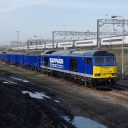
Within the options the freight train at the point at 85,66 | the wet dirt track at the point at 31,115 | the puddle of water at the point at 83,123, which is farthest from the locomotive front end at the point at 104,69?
the puddle of water at the point at 83,123

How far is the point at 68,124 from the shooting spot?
1916cm

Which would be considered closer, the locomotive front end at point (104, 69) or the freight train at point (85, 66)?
the locomotive front end at point (104, 69)

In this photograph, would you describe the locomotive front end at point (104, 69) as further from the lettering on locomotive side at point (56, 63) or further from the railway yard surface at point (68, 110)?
the lettering on locomotive side at point (56, 63)

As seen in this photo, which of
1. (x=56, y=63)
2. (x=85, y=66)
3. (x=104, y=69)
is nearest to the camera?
(x=104, y=69)

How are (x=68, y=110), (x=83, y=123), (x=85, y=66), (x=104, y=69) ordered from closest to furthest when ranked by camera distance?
(x=83, y=123)
(x=68, y=110)
(x=104, y=69)
(x=85, y=66)

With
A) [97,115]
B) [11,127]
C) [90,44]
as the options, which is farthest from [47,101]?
[90,44]

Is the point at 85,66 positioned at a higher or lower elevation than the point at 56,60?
higher

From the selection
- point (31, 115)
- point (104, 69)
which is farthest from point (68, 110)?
point (104, 69)

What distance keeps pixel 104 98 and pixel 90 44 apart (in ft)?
260

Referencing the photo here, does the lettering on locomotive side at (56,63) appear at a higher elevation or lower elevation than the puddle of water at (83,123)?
higher

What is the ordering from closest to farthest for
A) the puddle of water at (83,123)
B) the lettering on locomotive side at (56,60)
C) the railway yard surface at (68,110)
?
the railway yard surface at (68,110)
the puddle of water at (83,123)
the lettering on locomotive side at (56,60)

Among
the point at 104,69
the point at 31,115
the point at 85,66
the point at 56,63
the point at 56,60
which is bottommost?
the point at 31,115

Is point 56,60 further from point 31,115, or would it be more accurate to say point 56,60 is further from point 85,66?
point 31,115

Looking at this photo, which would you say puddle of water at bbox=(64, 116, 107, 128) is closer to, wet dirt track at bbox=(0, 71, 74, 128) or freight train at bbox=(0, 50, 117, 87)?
wet dirt track at bbox=(0, 71, 74, 128)
